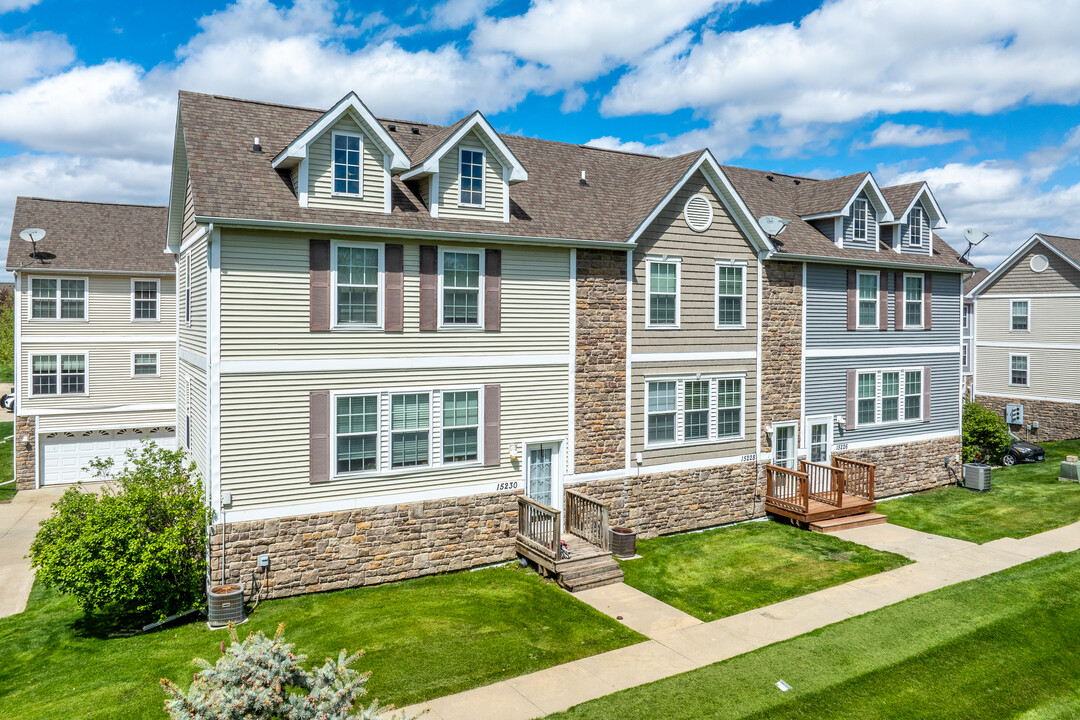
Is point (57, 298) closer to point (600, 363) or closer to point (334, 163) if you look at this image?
point (334, 163)

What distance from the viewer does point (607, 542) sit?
15008mm

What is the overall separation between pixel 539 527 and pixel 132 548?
7.13m

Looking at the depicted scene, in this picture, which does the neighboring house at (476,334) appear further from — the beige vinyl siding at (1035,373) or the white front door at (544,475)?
the beige vinyl siding at (1035,373)

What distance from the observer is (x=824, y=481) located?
1934cm

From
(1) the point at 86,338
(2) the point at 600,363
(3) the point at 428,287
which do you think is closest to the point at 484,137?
(3) the point at 428,287

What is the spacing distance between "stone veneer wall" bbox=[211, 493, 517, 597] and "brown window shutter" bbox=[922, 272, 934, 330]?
14.4 m

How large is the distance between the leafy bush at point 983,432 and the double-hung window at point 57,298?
3007cm

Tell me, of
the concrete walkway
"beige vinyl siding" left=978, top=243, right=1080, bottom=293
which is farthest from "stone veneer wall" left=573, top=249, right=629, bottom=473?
"beige vinyl siding" left=978, top=243, right=1080, bottom=293

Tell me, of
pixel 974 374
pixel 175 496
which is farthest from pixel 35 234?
pixel 974 374

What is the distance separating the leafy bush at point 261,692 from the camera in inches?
243

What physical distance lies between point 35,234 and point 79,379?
4927mm

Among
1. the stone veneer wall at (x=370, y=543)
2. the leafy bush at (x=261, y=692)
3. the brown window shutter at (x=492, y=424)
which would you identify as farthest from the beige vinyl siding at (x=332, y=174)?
the leafy bush at (x=261, y=692)

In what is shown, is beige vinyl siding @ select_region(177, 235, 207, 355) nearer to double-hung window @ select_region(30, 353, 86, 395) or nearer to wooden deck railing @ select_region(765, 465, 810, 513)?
double-hung window @ select_region(30, 353, 86, 395)

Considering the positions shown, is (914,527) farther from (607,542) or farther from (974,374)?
(974,374)
